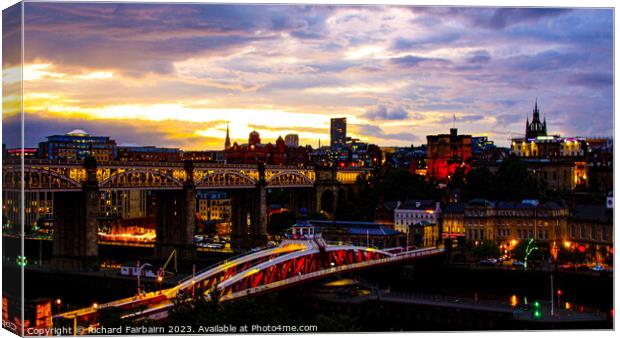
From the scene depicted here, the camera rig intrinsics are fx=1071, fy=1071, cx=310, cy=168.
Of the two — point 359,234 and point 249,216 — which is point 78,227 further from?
point 359,234

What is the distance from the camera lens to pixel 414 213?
4112cm

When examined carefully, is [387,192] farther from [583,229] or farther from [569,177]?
[583,229]

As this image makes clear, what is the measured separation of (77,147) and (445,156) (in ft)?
71.1

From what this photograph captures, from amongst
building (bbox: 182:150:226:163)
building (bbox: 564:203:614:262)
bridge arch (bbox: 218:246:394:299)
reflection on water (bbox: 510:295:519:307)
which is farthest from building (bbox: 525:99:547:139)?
building (bbox: 182:150:226:163)

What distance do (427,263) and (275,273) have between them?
33.0ft

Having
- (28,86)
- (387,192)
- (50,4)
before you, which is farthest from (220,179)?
(50,4)

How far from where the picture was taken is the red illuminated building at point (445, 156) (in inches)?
1996

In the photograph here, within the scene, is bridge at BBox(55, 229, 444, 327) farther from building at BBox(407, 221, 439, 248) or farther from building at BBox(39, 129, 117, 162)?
building at BBox(39, 129, 117, 162)

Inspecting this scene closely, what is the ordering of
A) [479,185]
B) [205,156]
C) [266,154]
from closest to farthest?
1. [479,185]
2. [205,156]
3. [266,154]

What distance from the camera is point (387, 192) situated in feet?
147

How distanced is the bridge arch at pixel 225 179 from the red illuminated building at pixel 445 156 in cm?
1101

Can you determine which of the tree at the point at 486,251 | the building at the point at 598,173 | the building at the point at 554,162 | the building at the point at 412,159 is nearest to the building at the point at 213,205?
the building at the point at 412,159

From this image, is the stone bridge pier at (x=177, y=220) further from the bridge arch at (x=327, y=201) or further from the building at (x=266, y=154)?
the bridge arch at (x=327, y=201)

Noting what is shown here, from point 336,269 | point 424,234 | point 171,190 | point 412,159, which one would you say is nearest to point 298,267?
point 336,269
